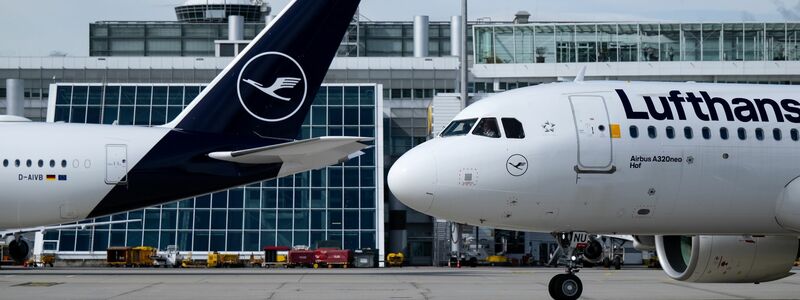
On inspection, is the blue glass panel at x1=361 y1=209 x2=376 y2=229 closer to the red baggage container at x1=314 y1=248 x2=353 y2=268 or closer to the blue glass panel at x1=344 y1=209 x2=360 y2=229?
the blue glass panel at x1=344 y1=209 x2=360 y2=229

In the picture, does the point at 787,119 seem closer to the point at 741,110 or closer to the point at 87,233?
the point at 741,110

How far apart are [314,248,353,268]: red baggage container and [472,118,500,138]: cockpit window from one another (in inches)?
1599

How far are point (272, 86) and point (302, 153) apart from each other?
12.0 feet

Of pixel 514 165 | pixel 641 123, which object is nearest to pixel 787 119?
pixel 641 123

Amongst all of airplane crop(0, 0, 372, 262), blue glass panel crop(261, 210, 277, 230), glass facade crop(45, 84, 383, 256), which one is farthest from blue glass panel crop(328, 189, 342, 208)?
airplane crop(0, 0, 372, 262)

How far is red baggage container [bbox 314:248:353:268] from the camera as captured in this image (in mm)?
60469

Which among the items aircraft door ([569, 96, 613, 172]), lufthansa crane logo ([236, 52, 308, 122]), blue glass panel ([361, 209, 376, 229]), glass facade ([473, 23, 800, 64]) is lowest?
aircraft door ([569, 96, 613, 172])

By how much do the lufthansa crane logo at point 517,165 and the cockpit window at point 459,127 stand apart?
40.5 inches

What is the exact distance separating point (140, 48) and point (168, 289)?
90533mm

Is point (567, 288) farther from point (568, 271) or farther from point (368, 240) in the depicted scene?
point (368, 240)

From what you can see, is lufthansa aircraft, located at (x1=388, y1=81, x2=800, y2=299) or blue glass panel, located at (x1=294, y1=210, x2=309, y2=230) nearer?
lufthansa aircraft, located at (x1=388, y1=81, x2=800, y2=299)

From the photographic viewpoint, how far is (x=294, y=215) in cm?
7056

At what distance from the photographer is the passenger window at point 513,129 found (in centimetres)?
2003

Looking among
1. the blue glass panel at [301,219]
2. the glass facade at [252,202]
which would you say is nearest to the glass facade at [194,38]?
the glass facade at [252,202]
